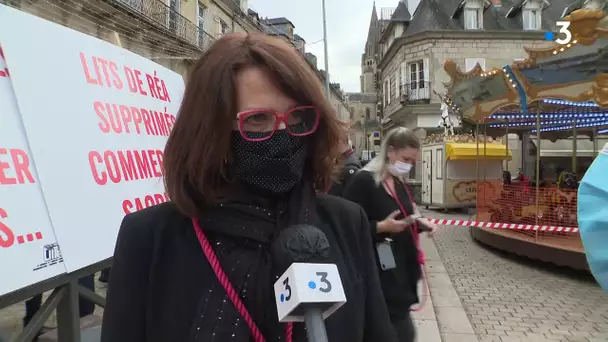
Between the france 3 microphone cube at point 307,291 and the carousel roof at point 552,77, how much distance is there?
24.6 feet

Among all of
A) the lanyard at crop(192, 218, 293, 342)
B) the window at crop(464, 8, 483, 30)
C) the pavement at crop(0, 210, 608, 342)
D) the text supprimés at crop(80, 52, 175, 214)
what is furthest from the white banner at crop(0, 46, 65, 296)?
the window at crop(464, 8, 483, 30)

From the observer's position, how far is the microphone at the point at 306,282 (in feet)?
2.88

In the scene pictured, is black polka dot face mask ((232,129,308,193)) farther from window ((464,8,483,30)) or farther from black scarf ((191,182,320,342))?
window ((464,8,483,30))

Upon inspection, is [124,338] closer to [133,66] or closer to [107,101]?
[107,101]

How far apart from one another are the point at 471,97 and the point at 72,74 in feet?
31.1

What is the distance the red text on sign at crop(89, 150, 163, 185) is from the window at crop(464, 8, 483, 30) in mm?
29037

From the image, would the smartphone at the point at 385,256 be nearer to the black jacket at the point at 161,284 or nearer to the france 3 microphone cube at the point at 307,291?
the black jacket at the point at 161,284

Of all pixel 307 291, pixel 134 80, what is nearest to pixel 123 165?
pixel 134 80

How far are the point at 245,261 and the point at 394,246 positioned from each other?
2.17 meters

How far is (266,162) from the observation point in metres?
1.20

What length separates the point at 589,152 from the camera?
2491 cm

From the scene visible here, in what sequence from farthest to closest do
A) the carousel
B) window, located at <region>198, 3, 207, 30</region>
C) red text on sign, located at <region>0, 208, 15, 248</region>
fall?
window, located at <region>198, 3, 207, 30</region> < the carousel < red text on sign, located at <region>0, 208, 15, 248</region>

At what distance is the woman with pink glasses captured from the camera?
108cm

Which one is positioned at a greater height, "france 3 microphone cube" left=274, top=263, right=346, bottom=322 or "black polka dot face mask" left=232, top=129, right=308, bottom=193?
"black polka dot face mask" left=232, top=129, right=308, bottom=193
